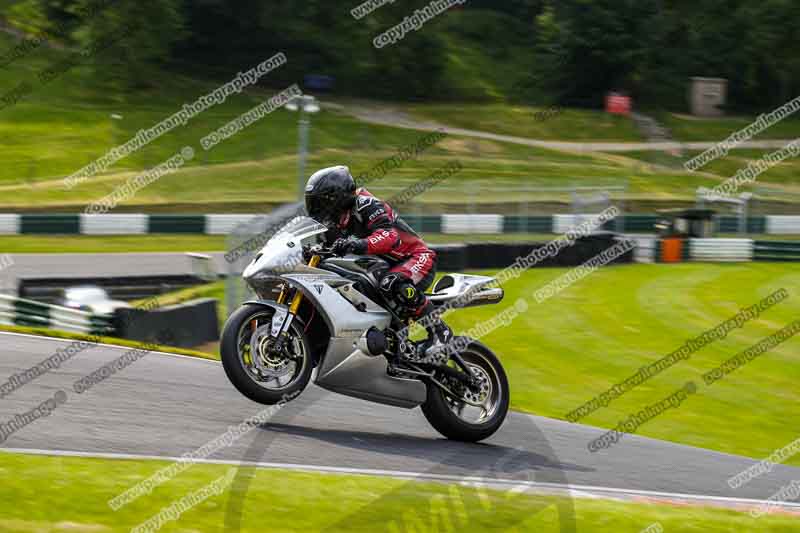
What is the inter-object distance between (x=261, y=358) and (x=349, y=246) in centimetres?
108

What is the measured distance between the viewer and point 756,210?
33.7 m

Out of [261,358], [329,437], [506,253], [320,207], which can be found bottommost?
[506,253]

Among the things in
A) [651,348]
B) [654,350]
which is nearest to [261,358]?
[654,350]

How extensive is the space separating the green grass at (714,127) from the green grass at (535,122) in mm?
2397

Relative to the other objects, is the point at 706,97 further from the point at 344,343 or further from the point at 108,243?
the point at 344,343

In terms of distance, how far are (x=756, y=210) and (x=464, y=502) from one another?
29.0 metres

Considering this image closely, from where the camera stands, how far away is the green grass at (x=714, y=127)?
55.8m

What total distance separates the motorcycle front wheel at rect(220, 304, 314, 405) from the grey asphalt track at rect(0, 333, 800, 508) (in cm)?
36

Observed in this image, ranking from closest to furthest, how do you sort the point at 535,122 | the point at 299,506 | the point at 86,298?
the point at 299,506, the point at 86,298, the point at 535,122

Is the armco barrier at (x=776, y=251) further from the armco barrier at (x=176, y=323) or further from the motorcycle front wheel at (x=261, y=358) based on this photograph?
the motorcycle front wheel at (x=261, y=358)

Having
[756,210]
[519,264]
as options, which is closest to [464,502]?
[519,264]

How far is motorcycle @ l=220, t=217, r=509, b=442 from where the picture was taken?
822 cm

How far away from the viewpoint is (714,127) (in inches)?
2264

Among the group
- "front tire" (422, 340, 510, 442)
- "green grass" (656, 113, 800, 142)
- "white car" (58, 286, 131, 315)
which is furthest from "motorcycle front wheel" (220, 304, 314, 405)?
"green grass" (656, 113, 800, 142)
